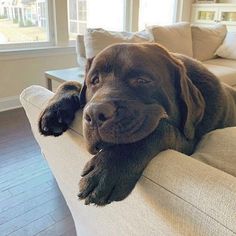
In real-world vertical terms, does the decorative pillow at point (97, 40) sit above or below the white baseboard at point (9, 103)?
above

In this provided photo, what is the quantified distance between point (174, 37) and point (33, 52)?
1.78 m

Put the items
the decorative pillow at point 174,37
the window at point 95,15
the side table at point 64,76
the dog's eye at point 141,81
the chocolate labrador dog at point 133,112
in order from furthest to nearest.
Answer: the window at point 95,15
the decorative pillow at point 174,37
the side table at point 64,76
the dog's eye at point 141,81
the chocolate labrador dog at point 133,112

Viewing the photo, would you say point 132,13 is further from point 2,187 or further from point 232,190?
point 232,190

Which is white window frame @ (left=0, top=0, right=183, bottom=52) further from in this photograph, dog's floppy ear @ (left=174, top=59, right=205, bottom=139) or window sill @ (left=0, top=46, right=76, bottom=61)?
dog's floppy ear @ (left=174, top=59, right=205, bottom=139)

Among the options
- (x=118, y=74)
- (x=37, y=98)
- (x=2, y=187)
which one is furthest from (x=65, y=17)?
(x=118, y=74)

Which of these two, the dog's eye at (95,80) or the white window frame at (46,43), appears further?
the white window frame at (46,43)

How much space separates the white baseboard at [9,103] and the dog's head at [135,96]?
9.11ft

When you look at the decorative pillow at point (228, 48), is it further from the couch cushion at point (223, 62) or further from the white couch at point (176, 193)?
the white couch at point (176, 193)

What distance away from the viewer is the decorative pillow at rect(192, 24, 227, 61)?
11.6 ft

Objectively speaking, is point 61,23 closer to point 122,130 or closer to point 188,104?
point 188,104

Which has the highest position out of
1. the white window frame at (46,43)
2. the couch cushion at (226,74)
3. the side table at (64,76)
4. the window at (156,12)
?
the window at (156,12)

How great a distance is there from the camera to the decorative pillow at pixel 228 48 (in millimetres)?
3586

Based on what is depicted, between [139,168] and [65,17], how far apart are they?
11.3 ft

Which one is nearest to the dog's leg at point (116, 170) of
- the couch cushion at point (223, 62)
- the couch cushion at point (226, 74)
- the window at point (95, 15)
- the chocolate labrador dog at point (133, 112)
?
the chocolate labrador dog at point (133, 112)
